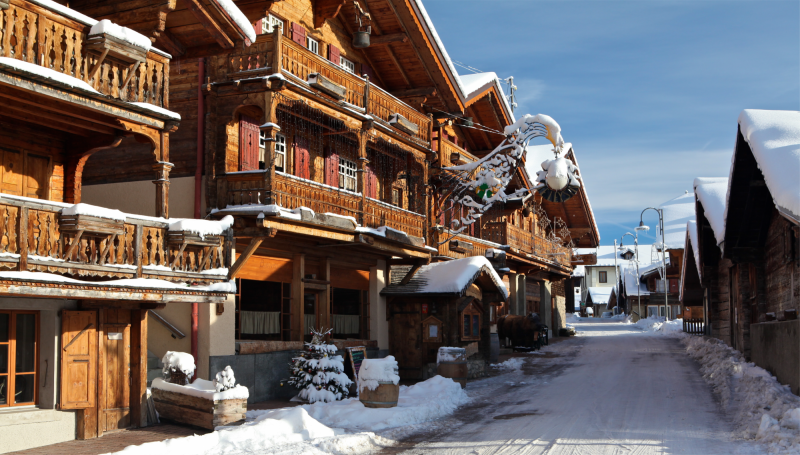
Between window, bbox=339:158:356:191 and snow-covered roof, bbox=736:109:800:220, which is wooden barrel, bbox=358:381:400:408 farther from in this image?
window, bbox=339:158:356:191

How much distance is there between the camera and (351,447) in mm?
10547

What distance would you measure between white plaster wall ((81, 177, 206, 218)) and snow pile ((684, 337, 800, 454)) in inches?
443

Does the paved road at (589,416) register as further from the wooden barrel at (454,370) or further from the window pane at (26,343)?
the window pane at (26,343)

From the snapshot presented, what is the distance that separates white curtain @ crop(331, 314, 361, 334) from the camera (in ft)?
68.1

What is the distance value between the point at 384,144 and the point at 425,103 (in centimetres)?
330

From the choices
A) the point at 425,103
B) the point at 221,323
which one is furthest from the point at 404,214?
the point at 221,323

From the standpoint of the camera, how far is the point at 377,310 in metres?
21.8

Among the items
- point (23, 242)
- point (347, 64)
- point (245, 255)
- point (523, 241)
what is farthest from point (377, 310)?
point (523, 241)

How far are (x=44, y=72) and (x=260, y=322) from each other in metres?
8.44

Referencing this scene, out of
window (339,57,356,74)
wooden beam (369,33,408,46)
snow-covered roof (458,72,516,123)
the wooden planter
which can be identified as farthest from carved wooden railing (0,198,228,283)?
snow-covered roof (458,72,516,123)

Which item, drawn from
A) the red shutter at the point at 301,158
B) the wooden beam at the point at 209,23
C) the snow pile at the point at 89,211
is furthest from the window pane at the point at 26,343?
the red shutter at the point at 301,158

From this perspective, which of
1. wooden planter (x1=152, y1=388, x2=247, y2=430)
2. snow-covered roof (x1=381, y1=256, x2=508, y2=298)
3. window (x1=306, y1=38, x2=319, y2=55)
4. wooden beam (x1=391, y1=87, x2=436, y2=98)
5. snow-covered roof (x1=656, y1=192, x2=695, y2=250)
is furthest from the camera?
snow-covered roof (x1=656, y1=192, x2=695, y2=250)

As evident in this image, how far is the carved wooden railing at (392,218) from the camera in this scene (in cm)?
1898

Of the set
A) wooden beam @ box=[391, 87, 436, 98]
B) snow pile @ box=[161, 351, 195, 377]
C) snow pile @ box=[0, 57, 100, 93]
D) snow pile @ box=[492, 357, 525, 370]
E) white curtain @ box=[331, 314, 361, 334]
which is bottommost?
snow pile @ box=[492, 357, 525, 370]
